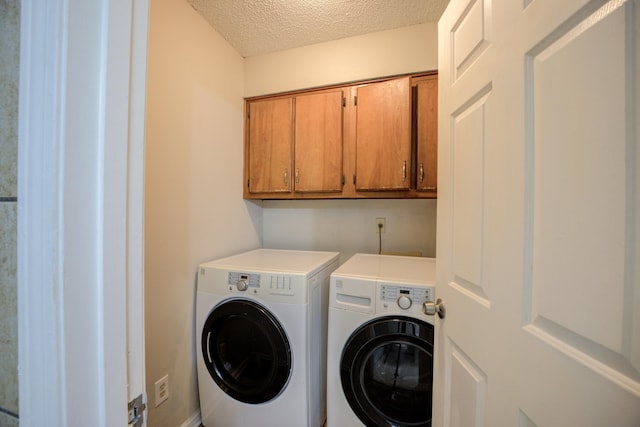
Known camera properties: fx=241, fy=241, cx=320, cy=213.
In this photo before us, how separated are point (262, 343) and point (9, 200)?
3.95 feet

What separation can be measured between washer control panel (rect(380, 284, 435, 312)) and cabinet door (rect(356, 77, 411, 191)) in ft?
2.33

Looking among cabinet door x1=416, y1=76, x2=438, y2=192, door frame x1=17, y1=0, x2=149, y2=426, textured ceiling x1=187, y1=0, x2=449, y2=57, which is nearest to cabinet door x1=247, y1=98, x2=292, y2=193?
textured ceiling x1=187, y1=0, x2=449, y2=57

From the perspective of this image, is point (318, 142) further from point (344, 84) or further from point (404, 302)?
point (404, 302)

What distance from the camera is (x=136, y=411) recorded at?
43 centimetres

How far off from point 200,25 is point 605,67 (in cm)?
190

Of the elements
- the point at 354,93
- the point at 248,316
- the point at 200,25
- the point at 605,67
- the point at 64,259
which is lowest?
the point at 248,316

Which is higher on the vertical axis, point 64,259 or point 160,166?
point 160,166

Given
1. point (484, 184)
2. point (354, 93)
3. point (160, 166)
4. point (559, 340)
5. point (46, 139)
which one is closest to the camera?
point (46, 139)

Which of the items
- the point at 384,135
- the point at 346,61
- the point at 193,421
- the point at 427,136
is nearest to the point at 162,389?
the point at 193,421

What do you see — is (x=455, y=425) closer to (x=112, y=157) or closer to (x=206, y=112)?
(x=112, y=157)

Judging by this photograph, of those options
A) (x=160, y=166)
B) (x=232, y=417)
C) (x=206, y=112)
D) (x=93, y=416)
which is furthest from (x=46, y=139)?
(x=232, y=417)

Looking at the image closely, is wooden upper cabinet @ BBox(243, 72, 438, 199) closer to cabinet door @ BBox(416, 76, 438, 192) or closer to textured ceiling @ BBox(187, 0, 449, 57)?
cabinet door @ BBox(416, 76, 438, 192)

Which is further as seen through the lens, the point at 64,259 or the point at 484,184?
the point at 484,184

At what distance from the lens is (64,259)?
0.33 meters
